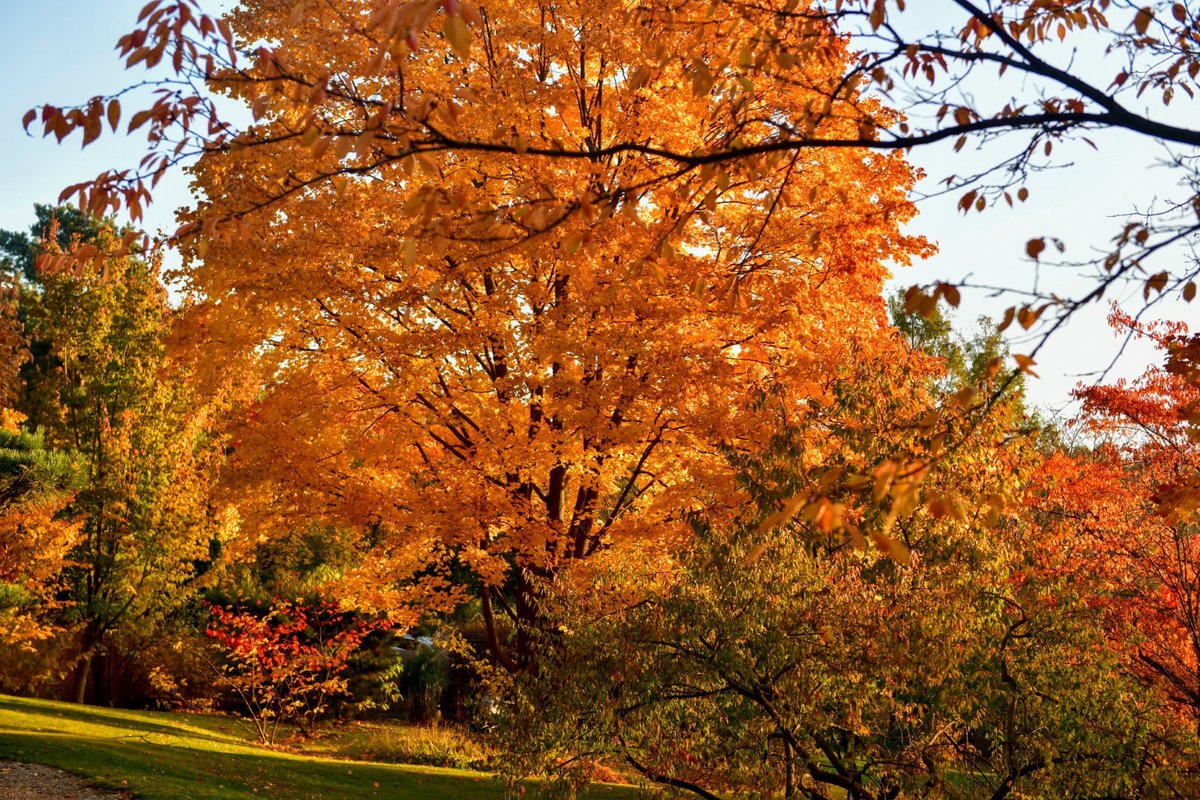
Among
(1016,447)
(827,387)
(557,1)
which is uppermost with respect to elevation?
(557,1)

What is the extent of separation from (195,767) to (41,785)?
2125 millimetres

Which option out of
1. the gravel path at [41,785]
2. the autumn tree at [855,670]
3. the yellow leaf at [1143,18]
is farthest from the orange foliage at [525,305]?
the yellow leaf at [1143,18]

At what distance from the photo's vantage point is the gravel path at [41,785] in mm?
9297

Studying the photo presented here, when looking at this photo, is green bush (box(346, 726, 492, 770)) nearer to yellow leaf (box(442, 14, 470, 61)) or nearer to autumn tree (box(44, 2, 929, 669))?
autumn tree (box(44, 2, 929, 669))

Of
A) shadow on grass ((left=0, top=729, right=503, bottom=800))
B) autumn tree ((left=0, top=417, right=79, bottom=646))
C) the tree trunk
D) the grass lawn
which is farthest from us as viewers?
the tree trunk

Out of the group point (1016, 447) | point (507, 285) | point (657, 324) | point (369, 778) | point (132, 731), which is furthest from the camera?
point (132, 731)

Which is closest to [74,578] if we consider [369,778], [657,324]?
[369,778]

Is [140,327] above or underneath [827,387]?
above

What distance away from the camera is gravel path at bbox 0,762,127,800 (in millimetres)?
9297

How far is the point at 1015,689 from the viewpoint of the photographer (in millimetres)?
6895

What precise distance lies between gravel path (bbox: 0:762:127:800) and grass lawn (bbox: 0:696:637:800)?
0.21 metres

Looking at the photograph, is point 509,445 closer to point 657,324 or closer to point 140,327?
point 657,324

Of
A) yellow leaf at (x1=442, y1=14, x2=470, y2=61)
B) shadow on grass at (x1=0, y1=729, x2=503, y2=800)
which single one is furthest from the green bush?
yellow leaf at (x1=442, y1=14, x2=470, y2=61)

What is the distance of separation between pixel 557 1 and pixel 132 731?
11685 millimetres
